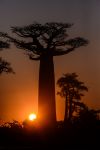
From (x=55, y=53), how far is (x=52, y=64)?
0.55m

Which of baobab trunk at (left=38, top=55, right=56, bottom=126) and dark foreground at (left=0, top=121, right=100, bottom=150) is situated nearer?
dark foreground at (left=0, top=121, right=100, bottom=150)

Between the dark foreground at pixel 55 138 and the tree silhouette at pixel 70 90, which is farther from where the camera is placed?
the tree silhouette at pixel 70 90

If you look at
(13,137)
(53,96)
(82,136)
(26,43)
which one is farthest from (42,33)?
(82,136)

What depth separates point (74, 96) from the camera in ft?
61.3

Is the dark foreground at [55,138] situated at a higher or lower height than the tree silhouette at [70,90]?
lower

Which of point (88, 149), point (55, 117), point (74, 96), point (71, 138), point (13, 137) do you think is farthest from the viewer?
point (74, 96)

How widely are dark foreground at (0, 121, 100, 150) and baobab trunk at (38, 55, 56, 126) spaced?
15.5 ft

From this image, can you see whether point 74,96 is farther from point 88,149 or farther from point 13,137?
point 88,149

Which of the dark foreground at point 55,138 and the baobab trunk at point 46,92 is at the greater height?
the baobab trunk at point 46,92

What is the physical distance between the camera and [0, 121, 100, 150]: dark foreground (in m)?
8.92

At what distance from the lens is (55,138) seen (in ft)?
31.0

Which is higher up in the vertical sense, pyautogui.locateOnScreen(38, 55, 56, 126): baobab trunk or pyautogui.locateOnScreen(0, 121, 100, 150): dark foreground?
pyautogui.locateOnScreen(38, 55, 56, 126): baobab trunk

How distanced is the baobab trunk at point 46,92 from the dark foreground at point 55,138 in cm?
472

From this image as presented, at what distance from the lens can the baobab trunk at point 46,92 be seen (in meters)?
16.3
